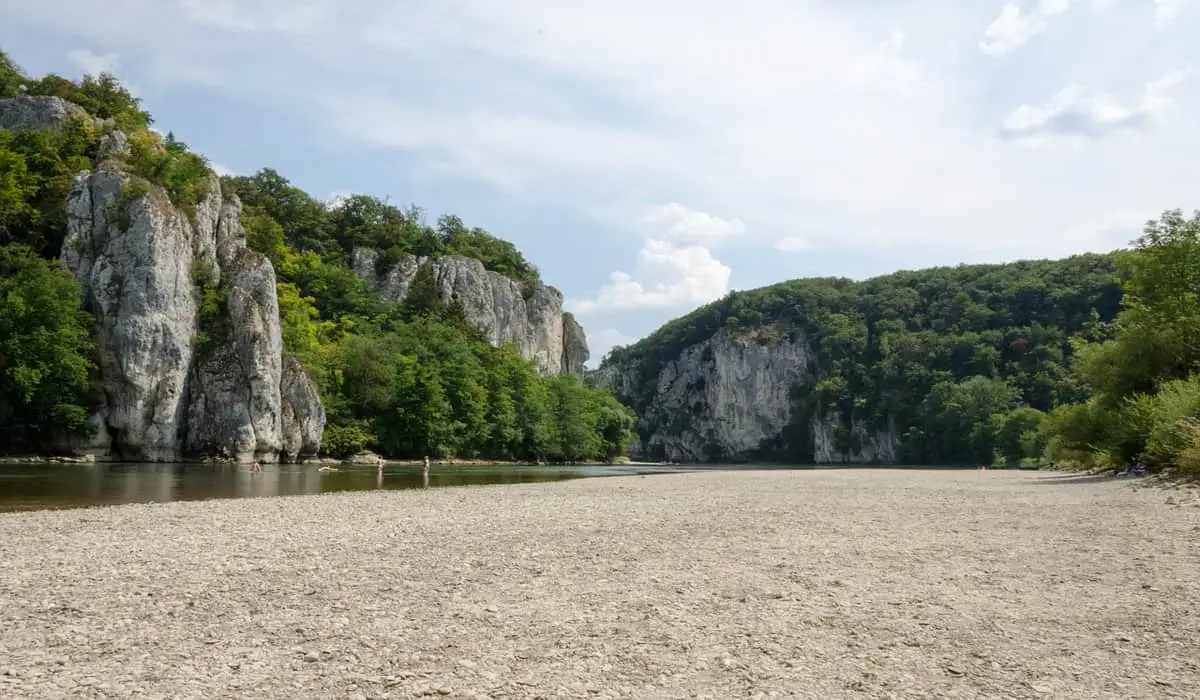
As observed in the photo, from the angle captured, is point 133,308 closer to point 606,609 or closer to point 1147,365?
point 606,609

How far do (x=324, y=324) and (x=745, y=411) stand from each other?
11143cm

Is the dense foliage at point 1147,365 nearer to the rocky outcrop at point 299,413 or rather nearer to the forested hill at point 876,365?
the rocky outcrop at point 299,413

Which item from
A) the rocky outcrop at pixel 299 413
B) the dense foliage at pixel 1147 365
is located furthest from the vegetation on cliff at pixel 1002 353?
the rocky outcrop at pixel 299 413

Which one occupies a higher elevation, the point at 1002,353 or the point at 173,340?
the point at 1002,353

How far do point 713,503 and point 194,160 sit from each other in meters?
62.2

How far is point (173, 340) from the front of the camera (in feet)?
176

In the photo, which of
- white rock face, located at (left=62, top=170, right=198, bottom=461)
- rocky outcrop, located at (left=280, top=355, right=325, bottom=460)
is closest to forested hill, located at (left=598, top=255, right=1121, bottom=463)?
rocky outcrop, located at (left=280, top=355, right=325, bottom=460)

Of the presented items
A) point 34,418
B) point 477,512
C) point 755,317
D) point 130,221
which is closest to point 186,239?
point 130,221

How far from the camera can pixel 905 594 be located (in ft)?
25.8

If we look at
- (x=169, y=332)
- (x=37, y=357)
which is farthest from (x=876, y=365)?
(x=37, y=357)

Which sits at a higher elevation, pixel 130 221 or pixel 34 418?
pixel 130 221

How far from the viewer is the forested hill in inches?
4692

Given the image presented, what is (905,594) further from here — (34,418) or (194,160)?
(194,160)

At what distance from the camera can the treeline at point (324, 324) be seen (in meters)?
47.5
